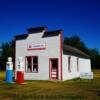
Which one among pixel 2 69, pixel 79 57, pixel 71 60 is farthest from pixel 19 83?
pixel 2 69

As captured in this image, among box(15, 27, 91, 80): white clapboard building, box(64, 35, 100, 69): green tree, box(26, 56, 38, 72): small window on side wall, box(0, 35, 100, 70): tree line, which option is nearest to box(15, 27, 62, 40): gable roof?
box(15, 27, 91, 80): white clapboard building

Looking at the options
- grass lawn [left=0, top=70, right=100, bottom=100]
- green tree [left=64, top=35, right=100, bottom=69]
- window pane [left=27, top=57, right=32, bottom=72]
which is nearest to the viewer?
grass lawn [left=0, top=70, right=100, bottom=100]

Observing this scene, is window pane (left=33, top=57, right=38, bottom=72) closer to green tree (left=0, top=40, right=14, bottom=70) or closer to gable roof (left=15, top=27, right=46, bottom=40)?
gable roof (left=15, top=27, right=46, bottom=40)

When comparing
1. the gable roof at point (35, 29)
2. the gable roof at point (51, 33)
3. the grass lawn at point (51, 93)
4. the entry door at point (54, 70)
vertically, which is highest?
the gable roof at point (35, 29)

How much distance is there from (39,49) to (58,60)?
3053 mm

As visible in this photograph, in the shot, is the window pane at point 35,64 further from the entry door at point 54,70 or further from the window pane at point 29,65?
the entry door at point 54,70

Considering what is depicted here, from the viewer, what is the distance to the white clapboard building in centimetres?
2822

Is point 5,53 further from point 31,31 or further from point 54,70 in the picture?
point 54,70

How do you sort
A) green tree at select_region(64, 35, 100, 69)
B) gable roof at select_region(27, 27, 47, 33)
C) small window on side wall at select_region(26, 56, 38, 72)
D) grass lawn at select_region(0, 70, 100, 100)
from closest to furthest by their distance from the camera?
grass lawn at select_region(0, 70, 100, 100)
gable roof at select_region(27, 27, 47, 33)
small window on side wall at select_region(26, 56, 38, 72)
green tree at select_region(64, 35, 100, 69)

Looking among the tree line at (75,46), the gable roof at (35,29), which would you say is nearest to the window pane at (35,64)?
the gable roof at (35,29)

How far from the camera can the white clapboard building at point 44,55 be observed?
2822cm

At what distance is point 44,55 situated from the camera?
29328 mm

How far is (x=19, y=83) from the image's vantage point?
24.3 meters

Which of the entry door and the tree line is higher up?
A: the tree line
